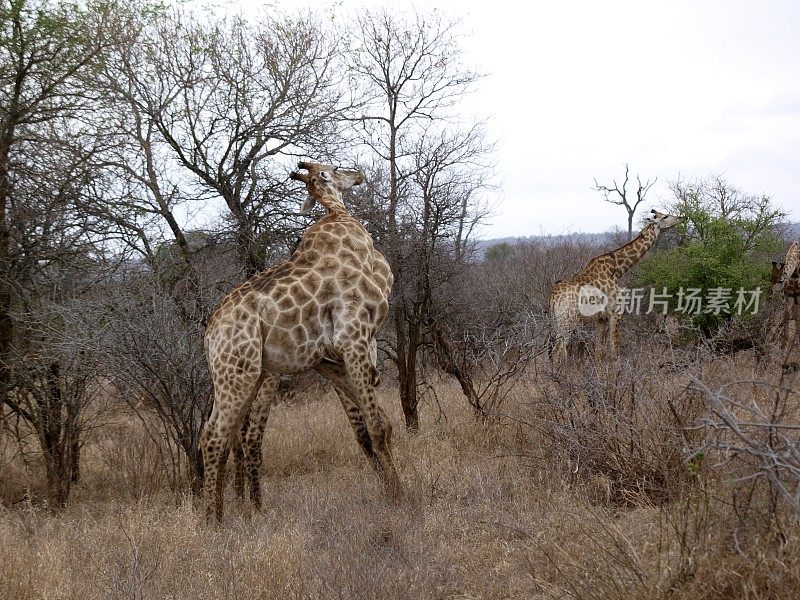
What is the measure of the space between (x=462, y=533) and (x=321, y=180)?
351 cm

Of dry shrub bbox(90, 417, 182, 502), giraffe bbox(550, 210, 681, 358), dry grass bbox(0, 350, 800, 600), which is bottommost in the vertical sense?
dry shrub bbox(90, 417, 182, 502)

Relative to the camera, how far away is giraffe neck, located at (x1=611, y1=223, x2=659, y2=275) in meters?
11.7

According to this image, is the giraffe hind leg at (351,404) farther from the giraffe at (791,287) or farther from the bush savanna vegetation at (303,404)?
the giraffe at (791,287)

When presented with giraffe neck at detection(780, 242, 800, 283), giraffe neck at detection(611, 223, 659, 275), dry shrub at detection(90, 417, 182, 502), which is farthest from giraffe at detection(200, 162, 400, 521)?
giraffe neck at detection(780, 242, 800, 283)

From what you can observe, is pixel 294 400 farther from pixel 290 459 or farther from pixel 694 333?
pixel 694 333

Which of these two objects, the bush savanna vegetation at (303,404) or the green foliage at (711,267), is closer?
the bush savanna vegetation at (303,404)

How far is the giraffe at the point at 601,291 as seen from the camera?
439 inches

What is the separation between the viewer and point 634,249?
1184cm

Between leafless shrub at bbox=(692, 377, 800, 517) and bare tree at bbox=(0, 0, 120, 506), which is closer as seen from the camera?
leafless shrub at bbox=(692, 377, 800, 517)

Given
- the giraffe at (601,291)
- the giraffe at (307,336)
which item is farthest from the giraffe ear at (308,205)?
the giraffe at (601,291)

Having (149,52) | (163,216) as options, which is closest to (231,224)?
(163,216)

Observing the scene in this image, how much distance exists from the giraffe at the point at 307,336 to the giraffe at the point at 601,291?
4735 mm

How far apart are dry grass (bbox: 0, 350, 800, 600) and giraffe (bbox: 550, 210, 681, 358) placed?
3.31 metres

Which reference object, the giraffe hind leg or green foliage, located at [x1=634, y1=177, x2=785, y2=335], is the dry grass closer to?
the giraffe hind leg
